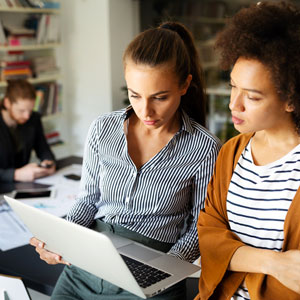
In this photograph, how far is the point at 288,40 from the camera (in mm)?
1046

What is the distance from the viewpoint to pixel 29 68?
14.8 feet

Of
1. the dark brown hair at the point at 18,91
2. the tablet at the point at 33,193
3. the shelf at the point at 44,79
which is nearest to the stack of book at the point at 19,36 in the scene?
the shelf at the point at 44,79

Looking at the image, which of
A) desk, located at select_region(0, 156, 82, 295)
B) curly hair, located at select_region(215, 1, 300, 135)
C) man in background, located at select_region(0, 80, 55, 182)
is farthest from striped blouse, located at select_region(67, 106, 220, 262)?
man in background, located at select_region(0, 80, 55, 182)

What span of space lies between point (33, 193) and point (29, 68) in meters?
2.56

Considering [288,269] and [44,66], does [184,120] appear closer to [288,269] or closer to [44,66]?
[288,269]

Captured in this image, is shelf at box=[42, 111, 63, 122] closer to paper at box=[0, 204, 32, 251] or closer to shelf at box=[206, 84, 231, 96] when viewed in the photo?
shelf at box=[206, 84, 231, 96]

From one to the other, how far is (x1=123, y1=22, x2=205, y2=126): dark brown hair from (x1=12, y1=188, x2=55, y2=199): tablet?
102 cm

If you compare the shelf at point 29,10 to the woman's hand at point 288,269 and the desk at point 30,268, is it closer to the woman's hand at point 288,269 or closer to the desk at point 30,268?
the desk at point 30,268

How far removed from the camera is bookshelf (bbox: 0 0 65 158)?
4262 millimetres

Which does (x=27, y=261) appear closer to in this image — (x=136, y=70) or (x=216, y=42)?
(x=136, y=70)

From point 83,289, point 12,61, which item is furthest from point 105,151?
point 12,61

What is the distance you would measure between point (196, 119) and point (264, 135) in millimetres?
389

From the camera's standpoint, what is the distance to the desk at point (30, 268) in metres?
1.48

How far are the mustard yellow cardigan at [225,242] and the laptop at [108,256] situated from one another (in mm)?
80
